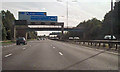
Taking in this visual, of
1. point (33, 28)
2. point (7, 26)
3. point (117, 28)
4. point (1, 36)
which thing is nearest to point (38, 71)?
point (117, 28)

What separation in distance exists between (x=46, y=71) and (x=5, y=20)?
10280 cm

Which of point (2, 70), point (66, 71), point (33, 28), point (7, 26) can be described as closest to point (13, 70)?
point (2, 70)

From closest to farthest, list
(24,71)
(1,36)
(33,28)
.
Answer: (24,71) < (1,36) < (33,28)

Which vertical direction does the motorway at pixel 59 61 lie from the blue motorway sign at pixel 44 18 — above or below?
below

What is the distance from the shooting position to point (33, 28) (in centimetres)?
8325

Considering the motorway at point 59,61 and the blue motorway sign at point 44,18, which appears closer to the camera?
the motorway at point 59,61

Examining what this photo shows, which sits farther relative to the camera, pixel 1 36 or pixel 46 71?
pixel 1 36

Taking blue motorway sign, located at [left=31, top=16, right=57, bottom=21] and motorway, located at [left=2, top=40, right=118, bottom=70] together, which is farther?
blue motorway sign, located at [left=31, top=16, right=57, bottom=21]

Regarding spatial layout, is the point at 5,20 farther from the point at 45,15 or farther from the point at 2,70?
the point at 2,70

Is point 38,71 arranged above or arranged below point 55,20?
below

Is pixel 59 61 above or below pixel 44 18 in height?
below

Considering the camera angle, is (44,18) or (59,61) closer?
(59,61)

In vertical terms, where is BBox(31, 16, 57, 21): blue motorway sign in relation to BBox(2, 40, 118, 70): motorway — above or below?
above

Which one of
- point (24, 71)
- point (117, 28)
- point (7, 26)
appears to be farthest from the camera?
point (7, 26)
